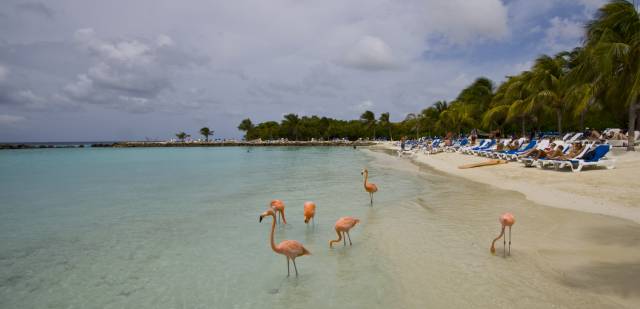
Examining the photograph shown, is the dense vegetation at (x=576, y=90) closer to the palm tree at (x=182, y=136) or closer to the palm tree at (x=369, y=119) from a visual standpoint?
the palm tree at (x=369, y=119)

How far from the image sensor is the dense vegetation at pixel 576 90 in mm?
13055

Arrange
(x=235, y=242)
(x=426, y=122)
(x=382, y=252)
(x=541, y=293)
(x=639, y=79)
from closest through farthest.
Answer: (x=541, y=293) < (x=382, y=252) < (x=639, y=79) < (x=235, y=242) < (x=426, y=122)

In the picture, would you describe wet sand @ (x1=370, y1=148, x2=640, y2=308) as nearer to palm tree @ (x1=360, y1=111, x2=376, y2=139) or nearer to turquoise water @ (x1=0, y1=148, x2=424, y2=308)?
turquoise water @ (x1=0, y1=148, x2=424, y2=308)

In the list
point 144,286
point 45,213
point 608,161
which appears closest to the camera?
point 144,286

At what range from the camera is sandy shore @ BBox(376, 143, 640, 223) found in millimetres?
8227

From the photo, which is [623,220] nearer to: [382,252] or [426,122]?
[382,252]

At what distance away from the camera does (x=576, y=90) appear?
19.5m

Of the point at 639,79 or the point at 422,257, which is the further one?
the point at 639,79

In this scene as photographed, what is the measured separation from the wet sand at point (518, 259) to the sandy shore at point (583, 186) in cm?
66

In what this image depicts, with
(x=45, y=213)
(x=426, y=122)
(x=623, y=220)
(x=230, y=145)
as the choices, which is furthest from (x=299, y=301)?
(x=230, y=145)

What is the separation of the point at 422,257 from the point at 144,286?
4646 mm

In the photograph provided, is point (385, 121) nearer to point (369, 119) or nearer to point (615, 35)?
point (369, 119)

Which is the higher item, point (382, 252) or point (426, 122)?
point (426, 122)

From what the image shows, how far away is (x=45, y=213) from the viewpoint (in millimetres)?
11562
